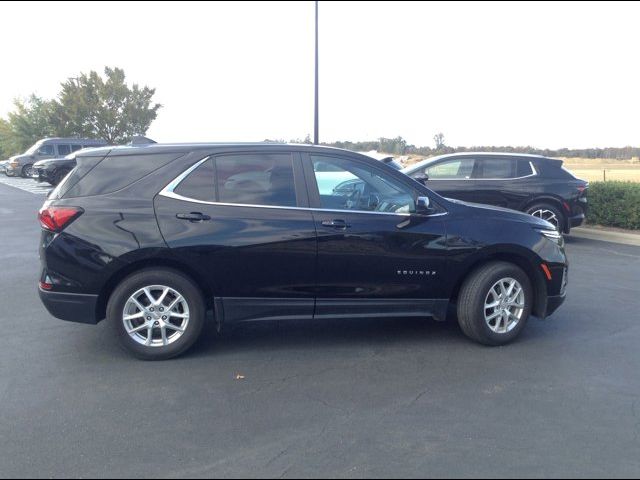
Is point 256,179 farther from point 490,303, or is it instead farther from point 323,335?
point 490,303

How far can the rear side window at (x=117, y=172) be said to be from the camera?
533 cm

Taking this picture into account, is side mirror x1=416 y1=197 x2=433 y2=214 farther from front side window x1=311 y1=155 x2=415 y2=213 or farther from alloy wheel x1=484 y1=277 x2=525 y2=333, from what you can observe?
alloy wheel x1=484 y1=277 x2=525 y2=333

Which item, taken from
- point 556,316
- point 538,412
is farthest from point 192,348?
point 556,316

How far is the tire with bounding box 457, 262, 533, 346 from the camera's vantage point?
5664 millimetres

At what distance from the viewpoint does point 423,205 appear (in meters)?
5.62

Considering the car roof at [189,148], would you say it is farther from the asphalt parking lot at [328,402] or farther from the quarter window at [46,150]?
the quarter window at [46,150]

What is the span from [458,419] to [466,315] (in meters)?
1.56

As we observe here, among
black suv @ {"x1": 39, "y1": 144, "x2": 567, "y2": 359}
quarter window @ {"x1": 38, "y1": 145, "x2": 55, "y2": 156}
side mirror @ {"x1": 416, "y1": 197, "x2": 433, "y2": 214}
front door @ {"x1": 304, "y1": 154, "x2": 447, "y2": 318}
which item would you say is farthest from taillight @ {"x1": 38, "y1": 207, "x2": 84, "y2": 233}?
quarter window @ {"x1": 38, "y1": 145, "x2": 55, "y2": 156}

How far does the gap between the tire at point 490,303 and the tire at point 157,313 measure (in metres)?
2.24

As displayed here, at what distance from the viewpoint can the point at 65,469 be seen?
3588 millimetres

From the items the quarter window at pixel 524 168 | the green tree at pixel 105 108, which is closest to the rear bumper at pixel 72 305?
the quarter window at pixel 524 168

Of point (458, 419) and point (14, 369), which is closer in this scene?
point (458, 419)

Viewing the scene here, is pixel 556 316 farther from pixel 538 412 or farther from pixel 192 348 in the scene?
pixel 192 348

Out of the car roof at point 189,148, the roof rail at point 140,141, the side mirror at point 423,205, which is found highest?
the roof rail at point 140,141
